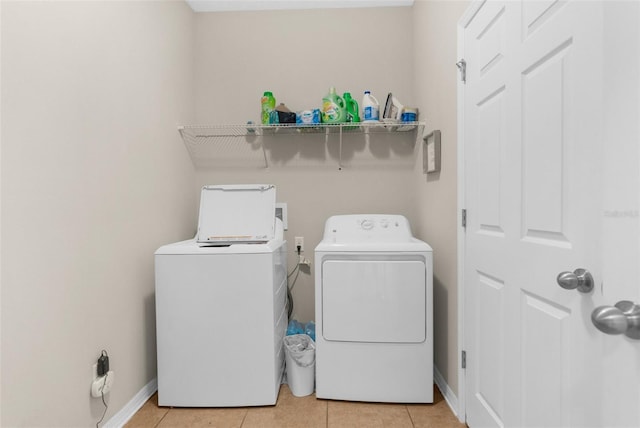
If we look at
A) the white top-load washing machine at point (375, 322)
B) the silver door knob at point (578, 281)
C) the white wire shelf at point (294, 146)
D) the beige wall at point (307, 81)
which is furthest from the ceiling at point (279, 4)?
the silver door knob at point (578, 281)

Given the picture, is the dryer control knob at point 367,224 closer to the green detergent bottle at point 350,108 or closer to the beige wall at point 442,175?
the beige wall at point 442,175

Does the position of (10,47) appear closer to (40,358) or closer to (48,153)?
(48,153)

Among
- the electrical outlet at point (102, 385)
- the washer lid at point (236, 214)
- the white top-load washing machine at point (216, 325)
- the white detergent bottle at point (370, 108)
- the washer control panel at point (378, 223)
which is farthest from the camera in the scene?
the white detergent bottle at point (370, 108)

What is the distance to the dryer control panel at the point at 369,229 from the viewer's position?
2201mm

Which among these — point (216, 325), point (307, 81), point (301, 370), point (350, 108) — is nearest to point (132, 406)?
point (216, 325)

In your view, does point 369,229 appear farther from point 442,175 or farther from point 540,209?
point 540,209

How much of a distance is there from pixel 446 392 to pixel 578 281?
4.42 feet

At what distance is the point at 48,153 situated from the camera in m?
1.28

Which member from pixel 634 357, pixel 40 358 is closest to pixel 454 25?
Answer: pixel 634 357

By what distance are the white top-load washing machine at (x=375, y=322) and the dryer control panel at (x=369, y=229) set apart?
1.17ft

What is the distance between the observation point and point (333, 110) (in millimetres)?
2318

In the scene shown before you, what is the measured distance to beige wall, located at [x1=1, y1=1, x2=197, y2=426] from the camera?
116 centimetres

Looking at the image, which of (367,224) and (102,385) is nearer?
(102,385)

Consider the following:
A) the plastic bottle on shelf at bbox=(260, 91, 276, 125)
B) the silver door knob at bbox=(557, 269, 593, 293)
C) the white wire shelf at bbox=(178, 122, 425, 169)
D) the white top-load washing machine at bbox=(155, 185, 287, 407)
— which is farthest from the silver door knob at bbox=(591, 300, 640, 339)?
the plastic bottle on shelf at bbox=(260, 91, 276, 125)
